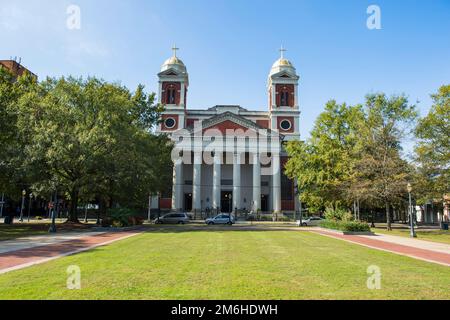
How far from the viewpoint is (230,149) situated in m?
59.0

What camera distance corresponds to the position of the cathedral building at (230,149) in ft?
193

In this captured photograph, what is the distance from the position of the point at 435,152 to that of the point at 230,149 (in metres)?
32.6

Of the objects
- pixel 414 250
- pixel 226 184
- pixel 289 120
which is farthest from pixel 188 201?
pixel 414 250

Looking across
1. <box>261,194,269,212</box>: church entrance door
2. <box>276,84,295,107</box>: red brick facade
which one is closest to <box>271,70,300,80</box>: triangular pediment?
<box>276,84,295,107</box>: red brick facade

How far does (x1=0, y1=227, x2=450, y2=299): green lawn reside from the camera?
7.04 metres

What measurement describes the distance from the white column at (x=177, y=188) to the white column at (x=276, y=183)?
15655 mm

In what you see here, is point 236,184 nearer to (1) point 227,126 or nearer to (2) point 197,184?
(2) point 197,184

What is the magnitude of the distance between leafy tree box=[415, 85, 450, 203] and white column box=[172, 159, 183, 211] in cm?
3646

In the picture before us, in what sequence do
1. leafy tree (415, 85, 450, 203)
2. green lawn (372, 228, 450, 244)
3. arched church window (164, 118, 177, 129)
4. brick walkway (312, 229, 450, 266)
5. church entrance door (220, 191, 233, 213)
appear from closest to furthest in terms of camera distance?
brick walkway (312, 229, 450, 266) < green lawn (372, 228, 450, 244) < leafy tree (415, 85, 450, 203) < church entrance door (220, 191, 233, 213) < arched church window (164, 118, 177, 129)

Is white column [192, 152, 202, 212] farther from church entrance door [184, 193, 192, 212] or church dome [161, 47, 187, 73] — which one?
church dome [161, 47, 187, 73]

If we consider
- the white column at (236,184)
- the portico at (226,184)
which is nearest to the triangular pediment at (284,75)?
the portico at (226,184)

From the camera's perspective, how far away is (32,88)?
103ft
